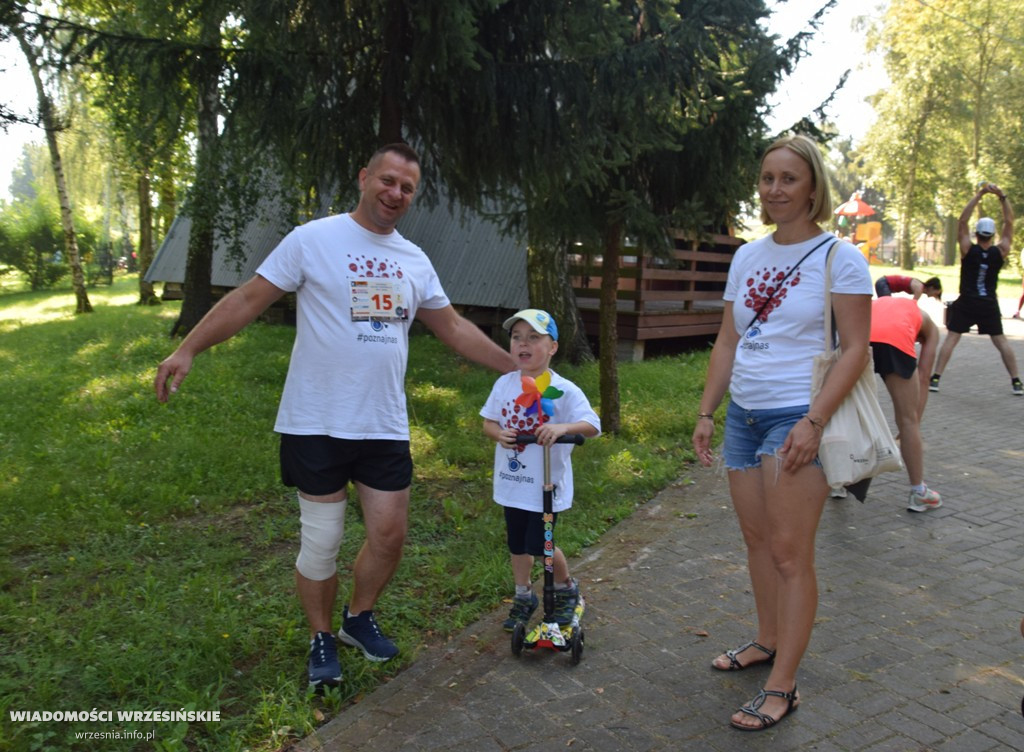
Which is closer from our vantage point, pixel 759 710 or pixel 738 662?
pixel 759 710

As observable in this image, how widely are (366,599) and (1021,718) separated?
278 centimetres

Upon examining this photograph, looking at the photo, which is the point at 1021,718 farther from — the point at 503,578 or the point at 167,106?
the point at 167,106

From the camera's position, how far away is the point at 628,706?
11.6 feet

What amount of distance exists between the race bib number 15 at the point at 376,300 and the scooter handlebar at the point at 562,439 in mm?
753

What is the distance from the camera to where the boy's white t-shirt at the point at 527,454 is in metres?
3.98

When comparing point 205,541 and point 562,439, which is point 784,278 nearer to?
point 562,439

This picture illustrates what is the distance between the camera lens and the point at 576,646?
12.7ft

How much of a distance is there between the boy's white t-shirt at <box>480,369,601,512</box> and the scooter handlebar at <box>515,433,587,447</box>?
0.47ft

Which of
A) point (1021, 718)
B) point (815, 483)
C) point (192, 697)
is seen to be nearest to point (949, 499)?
point (1021, 718)

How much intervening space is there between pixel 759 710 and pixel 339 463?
6.41 feet

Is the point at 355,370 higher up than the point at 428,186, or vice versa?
the point at 428,186

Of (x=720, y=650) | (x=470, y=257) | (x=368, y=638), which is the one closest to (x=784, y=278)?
(x=720, y=650)

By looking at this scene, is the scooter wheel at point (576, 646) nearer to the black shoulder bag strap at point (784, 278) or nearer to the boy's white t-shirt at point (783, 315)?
the boy's white t-shirt at point (783, 315)

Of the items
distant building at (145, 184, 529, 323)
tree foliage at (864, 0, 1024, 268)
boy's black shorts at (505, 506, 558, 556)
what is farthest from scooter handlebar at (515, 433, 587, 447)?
tree foliage at (864, 0, 1024, 268)
